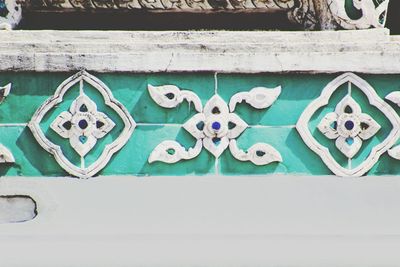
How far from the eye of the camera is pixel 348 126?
7.15 ft

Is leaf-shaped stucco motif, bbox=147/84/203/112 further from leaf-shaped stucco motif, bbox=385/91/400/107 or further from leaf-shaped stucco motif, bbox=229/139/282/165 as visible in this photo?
leaf-shaped stucco motif, bbox=385/91/400/107

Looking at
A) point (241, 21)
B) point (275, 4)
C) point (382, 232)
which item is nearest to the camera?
point (382, 232)

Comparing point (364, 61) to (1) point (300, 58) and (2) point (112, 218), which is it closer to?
(1) point (300, 58)

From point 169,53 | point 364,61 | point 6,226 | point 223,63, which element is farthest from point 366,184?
point 6,226

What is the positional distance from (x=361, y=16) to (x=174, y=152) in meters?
0.75

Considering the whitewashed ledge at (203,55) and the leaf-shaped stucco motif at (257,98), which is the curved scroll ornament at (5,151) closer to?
the whitewashed ledge at (203,55)

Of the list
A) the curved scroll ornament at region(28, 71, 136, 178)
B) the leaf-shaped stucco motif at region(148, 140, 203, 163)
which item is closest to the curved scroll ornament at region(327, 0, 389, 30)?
the leaf-shaped stucco motif at region(148, 140, 203, 163)

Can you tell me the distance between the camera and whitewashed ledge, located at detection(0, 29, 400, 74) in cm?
214

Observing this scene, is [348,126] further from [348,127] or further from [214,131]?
[214,131]

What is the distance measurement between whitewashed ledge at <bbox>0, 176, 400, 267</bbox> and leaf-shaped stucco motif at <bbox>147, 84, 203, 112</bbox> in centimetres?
23

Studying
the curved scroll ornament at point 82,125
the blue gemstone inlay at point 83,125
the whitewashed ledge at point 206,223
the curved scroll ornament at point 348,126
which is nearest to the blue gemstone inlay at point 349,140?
the curved scroll ornament at point 348,126

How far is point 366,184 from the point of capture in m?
2.17

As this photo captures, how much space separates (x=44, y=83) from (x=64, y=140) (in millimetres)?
185

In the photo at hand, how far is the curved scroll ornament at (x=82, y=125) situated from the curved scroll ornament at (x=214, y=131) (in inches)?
4.6
